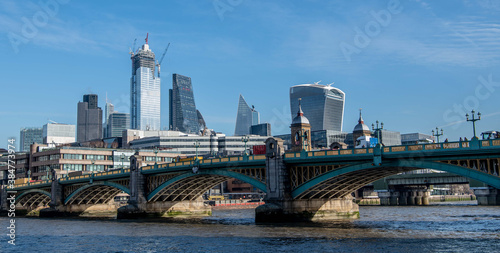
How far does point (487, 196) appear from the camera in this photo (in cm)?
12656

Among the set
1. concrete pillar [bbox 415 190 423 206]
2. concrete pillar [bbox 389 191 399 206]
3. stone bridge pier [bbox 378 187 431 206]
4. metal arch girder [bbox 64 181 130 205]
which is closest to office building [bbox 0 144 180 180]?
metal arch girder [bbox 64 181 130 205]

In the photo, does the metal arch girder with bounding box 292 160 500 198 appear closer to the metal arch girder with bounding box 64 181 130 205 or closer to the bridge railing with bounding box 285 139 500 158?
the bridge railing with bounding box 285 139 500 158

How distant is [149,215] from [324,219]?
111ft

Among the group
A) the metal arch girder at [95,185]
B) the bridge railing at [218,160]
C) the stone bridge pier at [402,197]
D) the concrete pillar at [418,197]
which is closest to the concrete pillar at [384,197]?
the stone bridge pier at [402,197]

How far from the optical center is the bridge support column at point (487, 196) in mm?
125044

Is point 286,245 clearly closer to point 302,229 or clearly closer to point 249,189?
point 302,229

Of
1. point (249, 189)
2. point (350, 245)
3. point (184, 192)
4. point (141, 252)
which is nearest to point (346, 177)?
point (350, 245)

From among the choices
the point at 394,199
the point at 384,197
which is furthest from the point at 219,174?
the point at 394,199

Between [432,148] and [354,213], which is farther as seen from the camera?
[354,213]

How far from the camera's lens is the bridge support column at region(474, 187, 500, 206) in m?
125

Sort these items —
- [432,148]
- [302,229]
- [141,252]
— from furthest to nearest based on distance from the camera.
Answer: [302,229] < [432,148] < [141,252]

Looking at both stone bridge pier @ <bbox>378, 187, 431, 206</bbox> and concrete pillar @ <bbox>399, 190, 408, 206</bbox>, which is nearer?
concrete pillar @ <bbox>399, 190, 408, 206</bbox>

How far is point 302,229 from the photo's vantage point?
60.9 metres

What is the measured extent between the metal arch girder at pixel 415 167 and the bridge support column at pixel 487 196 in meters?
76.9
